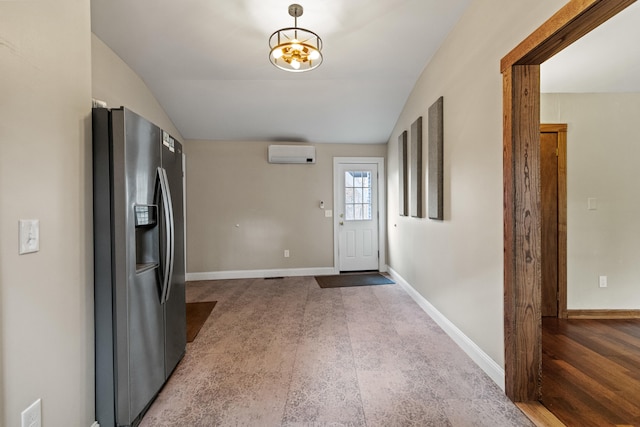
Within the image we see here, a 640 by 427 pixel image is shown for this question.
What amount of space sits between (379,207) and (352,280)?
1.41 meters

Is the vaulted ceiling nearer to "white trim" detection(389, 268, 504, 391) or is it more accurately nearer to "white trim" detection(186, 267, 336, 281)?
"white trim" detection(186, 267, 336, 281)

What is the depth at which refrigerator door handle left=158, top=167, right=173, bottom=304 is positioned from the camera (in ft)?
5.65

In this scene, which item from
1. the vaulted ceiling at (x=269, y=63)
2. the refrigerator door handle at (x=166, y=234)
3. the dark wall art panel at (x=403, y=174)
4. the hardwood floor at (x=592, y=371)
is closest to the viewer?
the hardwood floor at (x=592, y=371)

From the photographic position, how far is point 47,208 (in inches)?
43.9

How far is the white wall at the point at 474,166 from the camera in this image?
1.76m

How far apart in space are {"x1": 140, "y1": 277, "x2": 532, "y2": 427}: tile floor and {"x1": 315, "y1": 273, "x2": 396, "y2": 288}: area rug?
960 millimetres

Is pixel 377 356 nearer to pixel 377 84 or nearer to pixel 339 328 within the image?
pixel 339 328

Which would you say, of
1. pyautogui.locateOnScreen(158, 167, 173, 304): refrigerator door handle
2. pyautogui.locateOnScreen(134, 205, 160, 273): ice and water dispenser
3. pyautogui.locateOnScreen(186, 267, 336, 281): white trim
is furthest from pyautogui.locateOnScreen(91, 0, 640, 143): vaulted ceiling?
pyautogui.locateOnScreen(186, 267, 336, 281): white trim

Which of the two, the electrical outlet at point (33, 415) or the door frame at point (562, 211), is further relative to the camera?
the door frame at point (562, 211)

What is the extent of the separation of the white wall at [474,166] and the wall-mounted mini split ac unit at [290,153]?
2042 millimetres

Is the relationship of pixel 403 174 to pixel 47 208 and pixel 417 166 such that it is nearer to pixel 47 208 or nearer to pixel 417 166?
pixel 417 166

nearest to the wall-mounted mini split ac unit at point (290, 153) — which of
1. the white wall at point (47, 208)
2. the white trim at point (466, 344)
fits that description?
the white trim at point (466, 344)

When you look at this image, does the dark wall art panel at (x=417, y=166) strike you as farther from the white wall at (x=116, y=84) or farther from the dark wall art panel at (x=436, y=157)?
A: the white wall at (x=116, y=84)

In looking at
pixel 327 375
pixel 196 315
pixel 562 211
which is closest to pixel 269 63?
pixel 196 315
